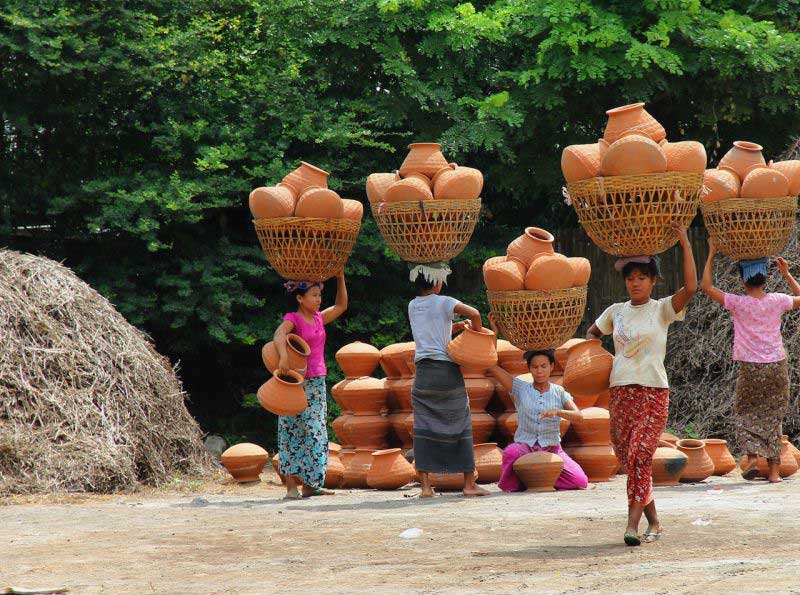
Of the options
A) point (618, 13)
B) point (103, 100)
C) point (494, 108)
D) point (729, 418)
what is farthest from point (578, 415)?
point (103, 100)

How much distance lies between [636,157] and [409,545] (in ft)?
7.39

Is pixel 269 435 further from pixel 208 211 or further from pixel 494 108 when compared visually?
pixel 494 108

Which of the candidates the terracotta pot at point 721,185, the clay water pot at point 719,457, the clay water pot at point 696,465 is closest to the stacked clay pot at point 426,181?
the terracotta pot at point 721,185

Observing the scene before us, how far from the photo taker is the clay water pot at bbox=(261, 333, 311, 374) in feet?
25.4

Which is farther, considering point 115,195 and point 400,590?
point 115,195

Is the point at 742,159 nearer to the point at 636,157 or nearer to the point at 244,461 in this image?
the point at 636,157

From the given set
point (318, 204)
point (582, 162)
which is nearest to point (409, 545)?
point (582, 162)

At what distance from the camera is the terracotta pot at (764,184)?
7.75 m

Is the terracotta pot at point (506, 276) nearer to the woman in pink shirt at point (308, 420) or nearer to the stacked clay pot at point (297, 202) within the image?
the stacked clay pot at point (297, 202)

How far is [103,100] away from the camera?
12.7 metres

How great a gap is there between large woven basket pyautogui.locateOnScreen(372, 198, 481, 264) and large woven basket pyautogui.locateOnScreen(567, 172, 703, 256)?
1.78m

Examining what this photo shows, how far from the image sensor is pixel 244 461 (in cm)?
952

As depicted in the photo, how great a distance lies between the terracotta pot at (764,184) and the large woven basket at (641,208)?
1.92m

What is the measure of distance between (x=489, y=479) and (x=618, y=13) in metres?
5.68
